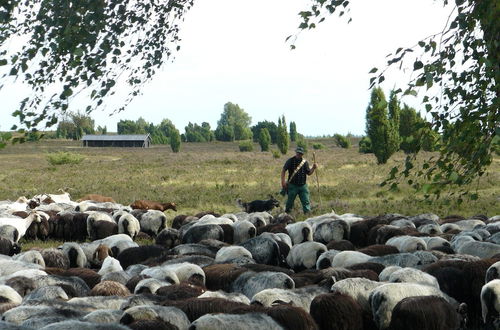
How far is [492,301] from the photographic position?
868cm

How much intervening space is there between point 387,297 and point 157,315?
2.83 metres

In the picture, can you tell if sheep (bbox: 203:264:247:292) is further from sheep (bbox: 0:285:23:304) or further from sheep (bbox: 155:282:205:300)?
sheep (bbox: 0:285:23:304)

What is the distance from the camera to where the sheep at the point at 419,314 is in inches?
323

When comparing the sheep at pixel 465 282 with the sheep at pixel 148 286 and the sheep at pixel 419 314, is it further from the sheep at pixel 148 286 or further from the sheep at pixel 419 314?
the sheep at pixel 148 286

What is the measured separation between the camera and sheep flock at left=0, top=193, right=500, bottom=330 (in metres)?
7.74

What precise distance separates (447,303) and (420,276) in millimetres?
890

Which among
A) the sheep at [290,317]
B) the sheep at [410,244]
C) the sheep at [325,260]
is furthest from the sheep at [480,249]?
the sheep at [290,317]

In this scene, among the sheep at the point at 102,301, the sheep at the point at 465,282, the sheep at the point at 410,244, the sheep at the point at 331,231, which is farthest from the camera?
the sheep at the point at 331,231

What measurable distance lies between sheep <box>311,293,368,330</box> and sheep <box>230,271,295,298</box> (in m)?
1.26

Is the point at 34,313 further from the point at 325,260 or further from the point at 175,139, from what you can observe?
the point at 175,139

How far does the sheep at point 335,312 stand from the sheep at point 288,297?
21 centimetres

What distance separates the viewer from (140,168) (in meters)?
55.4

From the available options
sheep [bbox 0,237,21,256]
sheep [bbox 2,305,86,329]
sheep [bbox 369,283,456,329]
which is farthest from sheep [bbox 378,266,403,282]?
sheep [bbox 0,237,21,256]

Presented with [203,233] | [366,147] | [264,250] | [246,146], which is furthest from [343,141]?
[264,250]
